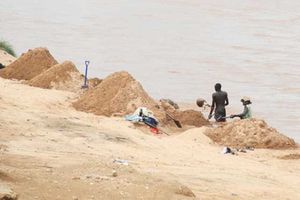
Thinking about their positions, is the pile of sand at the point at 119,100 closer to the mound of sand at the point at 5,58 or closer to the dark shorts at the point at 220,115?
the dark shorts at the point at 220,115

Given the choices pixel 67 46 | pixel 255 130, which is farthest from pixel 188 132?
pixel 67 46

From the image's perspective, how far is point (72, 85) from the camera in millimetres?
16656

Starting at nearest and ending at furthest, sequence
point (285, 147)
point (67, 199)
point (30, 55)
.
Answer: point (67, 199), point (285, 147), point (30, 55)

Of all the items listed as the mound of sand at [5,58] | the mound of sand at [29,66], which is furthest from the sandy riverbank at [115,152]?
the mound of sand at [5,58]

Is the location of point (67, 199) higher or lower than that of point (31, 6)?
lower

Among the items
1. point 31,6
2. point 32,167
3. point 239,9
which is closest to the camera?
point 32,167

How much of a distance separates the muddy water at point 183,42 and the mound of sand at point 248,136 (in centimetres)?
413

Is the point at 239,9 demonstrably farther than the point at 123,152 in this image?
Yes

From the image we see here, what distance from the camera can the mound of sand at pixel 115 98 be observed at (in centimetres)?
1417

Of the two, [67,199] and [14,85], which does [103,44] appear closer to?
[14,85]

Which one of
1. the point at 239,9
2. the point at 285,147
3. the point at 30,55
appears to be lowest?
the point at 285,147

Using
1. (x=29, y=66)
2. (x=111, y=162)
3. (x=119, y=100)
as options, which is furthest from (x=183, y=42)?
(x=111, y=162)

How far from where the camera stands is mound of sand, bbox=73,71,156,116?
1417 centimetres

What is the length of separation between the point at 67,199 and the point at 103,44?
2495 cm
